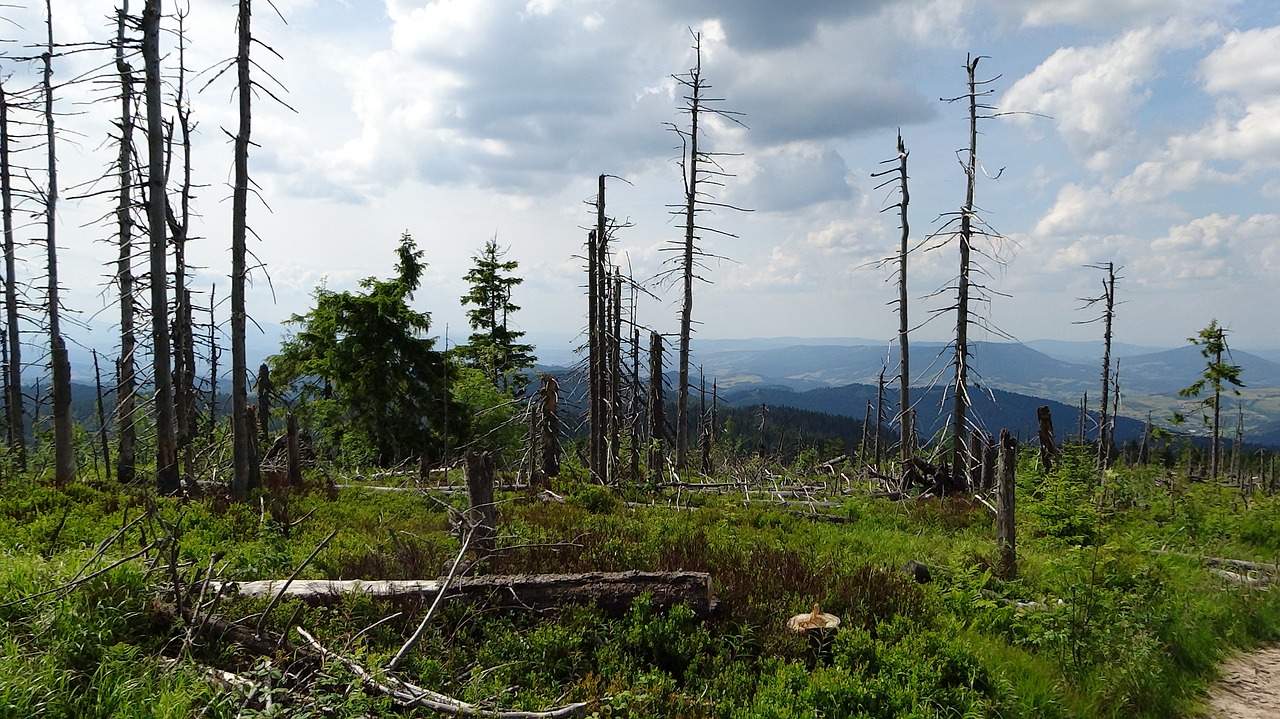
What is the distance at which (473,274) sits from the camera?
110ft

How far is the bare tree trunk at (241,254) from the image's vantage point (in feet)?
38.6

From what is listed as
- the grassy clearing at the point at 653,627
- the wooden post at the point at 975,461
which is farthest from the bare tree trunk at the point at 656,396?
the grassy clearing at the point at 653,627

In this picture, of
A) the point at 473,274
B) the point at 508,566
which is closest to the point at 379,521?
the point at 508,566

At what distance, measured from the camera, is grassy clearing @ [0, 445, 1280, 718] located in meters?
5.02

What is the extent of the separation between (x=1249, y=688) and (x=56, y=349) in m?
23.5

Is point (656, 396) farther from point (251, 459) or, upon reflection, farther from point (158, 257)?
point (158, 257)

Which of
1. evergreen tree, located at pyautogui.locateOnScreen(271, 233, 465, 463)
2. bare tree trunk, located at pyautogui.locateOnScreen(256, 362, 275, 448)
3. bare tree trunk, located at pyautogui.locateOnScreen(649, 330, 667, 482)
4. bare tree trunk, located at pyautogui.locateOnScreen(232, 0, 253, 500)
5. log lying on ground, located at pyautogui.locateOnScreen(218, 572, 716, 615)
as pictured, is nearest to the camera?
log lying on ground, located at pyautogui.locateOnScreen(218, 572, 716, 615)

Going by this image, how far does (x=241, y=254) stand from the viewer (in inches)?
471

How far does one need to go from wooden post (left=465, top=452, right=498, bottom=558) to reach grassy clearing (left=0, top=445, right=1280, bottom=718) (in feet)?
1.26

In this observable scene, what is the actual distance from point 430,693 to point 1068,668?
20.5 ft

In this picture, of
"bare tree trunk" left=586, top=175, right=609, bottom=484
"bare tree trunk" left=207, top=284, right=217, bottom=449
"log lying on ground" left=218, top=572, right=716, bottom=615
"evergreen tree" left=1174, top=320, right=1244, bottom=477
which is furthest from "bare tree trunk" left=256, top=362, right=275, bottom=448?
"evergreen tree" left=1174, top=320, right=1244, bottom=477

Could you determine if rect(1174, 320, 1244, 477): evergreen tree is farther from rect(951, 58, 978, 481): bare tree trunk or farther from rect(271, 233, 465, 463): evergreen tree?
rect(271, 233, 465, 463): evergreen tree

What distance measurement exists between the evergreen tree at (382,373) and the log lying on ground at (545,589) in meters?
16.1

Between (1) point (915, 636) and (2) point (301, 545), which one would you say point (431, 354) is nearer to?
(2) point (301, 545)
